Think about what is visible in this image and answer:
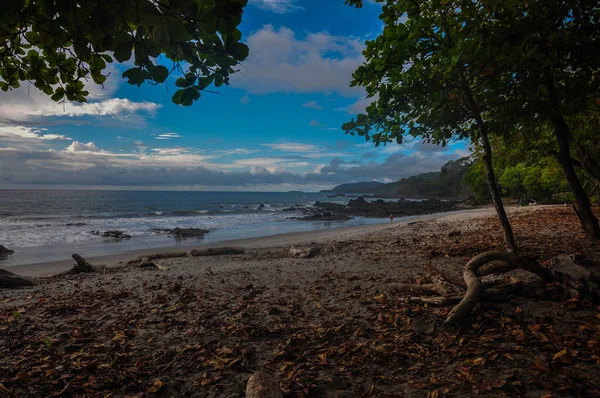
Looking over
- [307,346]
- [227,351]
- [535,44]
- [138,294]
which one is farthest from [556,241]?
[138,294]

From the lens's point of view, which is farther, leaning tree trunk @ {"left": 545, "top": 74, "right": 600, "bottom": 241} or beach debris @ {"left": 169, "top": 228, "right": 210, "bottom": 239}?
beach debris @ {"left": 169, "top": 228, "right": 210, "bottom": 239}

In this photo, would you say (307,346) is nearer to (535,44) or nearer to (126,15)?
(126,15)

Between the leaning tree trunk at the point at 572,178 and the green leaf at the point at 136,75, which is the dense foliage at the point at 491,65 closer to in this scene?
the leaning tree trunk at the point at 572,178

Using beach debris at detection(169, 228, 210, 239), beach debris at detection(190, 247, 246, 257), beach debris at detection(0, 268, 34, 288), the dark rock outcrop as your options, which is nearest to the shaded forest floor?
beach debris at detection(0, 268, 34, 288)

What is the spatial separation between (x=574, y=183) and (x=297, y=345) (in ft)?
25.9

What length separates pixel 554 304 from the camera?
4289 millimetres

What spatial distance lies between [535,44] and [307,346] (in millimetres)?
5797

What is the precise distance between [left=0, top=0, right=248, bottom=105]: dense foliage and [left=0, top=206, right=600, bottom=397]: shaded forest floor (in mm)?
2820

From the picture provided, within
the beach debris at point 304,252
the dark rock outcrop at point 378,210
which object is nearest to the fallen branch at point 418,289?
the beach debris at point 304,252

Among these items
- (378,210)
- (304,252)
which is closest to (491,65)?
(304,252)

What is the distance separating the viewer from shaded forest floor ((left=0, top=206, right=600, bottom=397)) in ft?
9.61

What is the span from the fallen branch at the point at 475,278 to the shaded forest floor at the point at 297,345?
0.15 m

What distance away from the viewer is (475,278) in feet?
14.8

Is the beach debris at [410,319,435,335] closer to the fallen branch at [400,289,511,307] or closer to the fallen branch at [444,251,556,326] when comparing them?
the fallen branch at [444,251,556,326]
